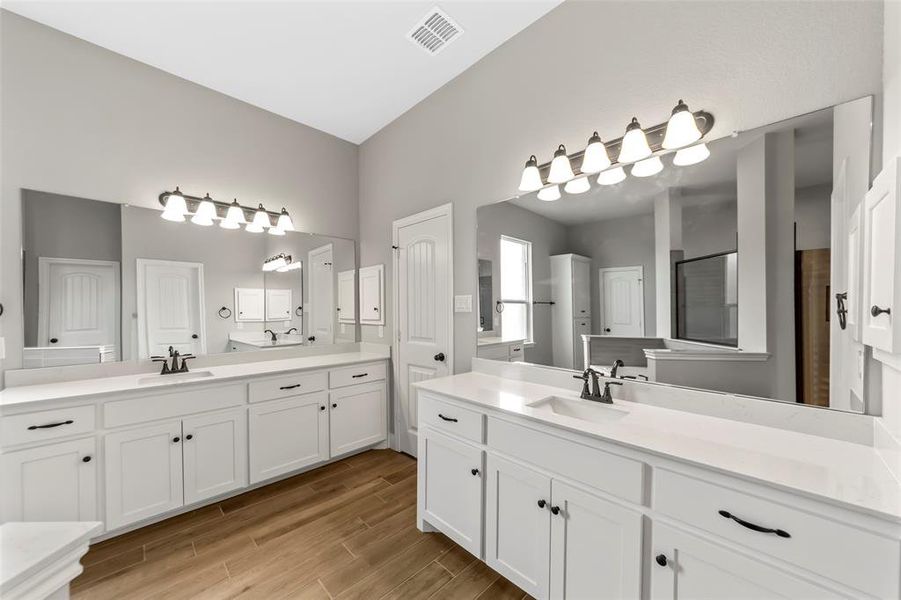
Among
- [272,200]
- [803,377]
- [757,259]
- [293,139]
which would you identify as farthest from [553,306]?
[293,139]

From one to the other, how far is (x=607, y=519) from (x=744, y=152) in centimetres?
158

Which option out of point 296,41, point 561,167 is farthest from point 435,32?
point 561,167

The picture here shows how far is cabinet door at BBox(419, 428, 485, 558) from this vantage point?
174 centimetres

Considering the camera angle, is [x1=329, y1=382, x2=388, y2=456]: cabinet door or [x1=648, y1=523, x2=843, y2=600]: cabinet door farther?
[x1=329, y1=382, x2=388, y2=456]: cabinet door

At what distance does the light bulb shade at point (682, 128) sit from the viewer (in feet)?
4.99

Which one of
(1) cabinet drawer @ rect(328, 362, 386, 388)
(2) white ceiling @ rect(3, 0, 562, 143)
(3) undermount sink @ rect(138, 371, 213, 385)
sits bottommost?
(1) cabinet drawer @ rect(328, 362, 386, 388)

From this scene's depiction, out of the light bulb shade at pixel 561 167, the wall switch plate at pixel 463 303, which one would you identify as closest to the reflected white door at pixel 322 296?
the wall switch plate at pixel 463 303

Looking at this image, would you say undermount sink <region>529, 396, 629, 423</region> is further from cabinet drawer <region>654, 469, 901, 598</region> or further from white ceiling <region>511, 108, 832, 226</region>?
white ceiling <region>511, 108, 832, 226</region>

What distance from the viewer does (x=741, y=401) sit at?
1434mm

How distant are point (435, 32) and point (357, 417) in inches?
116

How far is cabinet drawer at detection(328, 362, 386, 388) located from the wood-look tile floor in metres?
0.82

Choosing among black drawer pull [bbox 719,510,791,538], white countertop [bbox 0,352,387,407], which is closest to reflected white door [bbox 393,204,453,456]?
white countertop [bbox 0,352,387,407]

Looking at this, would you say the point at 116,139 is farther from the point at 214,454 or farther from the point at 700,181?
the point at 700,181

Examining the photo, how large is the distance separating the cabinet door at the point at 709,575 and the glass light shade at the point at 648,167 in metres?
1.50
